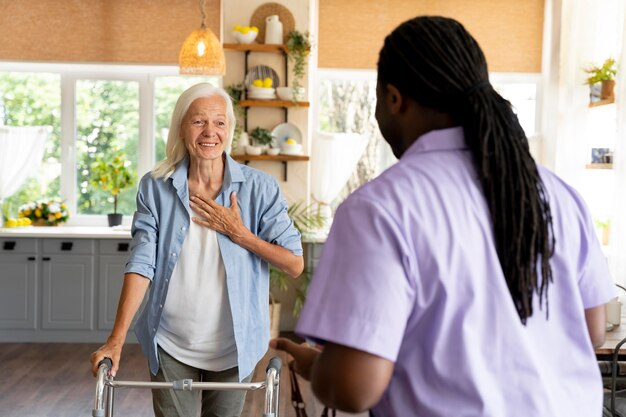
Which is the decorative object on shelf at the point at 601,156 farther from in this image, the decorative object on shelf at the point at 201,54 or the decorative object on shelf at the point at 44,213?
the decorative object on shelf at the point at 44,213

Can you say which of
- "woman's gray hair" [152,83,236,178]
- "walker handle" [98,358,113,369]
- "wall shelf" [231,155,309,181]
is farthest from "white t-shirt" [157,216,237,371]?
"wall shelf" [231,155,309,181]

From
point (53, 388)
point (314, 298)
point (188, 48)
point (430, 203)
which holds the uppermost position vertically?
point (188, 48)

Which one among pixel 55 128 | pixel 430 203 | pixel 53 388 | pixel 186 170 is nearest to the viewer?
pixel 430 203

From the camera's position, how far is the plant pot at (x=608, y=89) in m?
5.26

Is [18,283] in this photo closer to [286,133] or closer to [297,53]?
[286,133]

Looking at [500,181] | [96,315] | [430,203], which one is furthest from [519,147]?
[96,315]

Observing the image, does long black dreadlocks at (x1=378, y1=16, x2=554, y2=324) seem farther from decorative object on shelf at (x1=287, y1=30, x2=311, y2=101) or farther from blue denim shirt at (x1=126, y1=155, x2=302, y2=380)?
decorative object on shelf at (x1=287, y1=30, x2=311, y2=101)

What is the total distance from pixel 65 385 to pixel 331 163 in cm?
258

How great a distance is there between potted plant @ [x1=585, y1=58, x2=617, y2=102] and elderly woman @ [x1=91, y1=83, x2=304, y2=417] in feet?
11.5

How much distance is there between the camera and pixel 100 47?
6539 millimetres

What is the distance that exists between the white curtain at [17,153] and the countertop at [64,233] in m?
0.41

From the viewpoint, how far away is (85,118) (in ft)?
22.3

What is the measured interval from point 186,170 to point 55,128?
4725 millimetres

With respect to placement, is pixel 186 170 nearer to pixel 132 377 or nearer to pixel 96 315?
pixel 132 377
